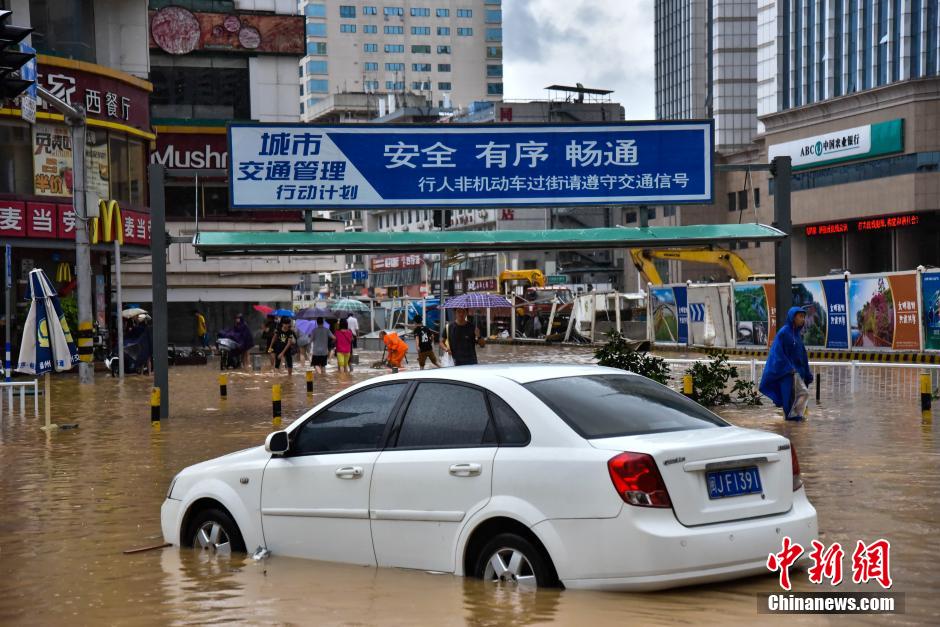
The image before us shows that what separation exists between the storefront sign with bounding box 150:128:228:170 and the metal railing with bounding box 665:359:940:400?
91.4ft

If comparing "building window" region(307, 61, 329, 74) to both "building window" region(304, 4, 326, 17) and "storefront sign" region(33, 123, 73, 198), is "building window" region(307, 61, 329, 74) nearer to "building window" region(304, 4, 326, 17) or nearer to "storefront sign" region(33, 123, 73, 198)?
"building window" region(304, 4, 326, 17)

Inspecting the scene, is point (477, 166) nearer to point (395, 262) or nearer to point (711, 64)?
point (711, 64)

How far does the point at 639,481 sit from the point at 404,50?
150m

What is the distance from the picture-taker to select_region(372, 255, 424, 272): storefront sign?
367 feet

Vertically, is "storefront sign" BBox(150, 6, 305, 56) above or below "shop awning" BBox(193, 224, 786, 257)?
above

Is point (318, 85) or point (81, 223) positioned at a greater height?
point (318, 85)

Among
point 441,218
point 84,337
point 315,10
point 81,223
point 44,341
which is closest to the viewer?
point 44,341

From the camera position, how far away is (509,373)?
7699 mm

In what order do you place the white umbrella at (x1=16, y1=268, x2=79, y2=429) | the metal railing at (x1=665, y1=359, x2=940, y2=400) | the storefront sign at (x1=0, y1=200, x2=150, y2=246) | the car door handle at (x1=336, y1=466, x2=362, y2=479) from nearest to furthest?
the car door handle at (x1=336, y1=466, x2=362, y2=479), the white umbrella at (x1=16, y1=268, x2=79, y2=429), the metal railing at (x1=665, y1=359, x2=940, y2=400), the storefront sign at (x1=0, y1=200, x2=150, y2=246)

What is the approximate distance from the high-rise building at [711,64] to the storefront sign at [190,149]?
5420cm

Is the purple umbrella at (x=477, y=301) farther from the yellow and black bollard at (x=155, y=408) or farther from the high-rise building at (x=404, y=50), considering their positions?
the high-rise building at (x=404, y=50)

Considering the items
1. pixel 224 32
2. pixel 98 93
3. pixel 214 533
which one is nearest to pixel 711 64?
pixel 224 32

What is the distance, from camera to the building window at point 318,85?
150750mm

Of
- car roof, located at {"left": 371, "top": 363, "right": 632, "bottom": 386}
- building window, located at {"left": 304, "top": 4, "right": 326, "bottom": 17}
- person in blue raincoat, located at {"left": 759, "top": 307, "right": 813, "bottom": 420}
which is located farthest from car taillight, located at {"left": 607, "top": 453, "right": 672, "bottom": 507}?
building window, located at {"left": 304, "top": 4, "right": 326, "bottom": 17}
